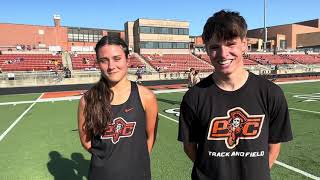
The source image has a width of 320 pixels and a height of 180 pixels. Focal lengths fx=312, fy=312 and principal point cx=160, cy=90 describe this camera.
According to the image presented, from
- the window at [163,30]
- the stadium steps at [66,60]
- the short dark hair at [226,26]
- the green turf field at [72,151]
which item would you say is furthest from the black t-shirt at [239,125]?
the window at [163,30]

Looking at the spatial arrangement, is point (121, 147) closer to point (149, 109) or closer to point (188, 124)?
point (149, 109)

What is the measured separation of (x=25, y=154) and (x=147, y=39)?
4695 centimetres

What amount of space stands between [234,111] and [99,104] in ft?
3.74

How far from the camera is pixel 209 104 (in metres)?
2.18

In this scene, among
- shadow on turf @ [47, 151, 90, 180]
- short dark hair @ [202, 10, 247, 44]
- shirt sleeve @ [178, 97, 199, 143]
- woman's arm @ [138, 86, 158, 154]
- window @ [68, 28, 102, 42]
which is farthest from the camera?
window @ [68, 28, 102, 42]

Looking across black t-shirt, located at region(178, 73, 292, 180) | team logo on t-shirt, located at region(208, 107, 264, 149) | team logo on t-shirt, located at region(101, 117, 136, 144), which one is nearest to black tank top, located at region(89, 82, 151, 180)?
team logo on t-shirt, located at region(101, 117, 136, 144)

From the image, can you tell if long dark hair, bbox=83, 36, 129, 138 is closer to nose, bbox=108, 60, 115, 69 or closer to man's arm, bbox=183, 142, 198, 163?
nose, bbox=108, 60, 115, 69

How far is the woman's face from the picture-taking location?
268 centimetres

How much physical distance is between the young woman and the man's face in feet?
2.85

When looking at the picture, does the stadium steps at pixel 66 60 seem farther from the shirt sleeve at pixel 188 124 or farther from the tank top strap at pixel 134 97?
the shirt sleeve at pixel 188 124

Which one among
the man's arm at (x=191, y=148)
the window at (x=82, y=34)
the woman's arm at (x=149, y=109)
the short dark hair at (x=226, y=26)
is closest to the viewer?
the short dark hair at (x=226, y=26)

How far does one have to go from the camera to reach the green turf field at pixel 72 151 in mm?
5422

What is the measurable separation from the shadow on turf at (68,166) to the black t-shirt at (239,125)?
12.2 feet

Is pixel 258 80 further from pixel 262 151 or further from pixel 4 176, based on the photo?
pixel 4 176
